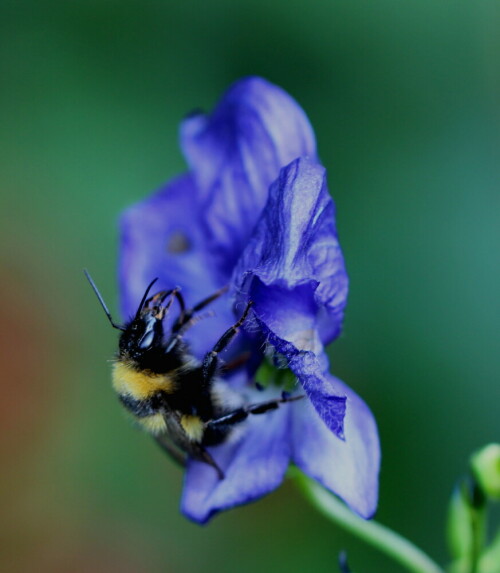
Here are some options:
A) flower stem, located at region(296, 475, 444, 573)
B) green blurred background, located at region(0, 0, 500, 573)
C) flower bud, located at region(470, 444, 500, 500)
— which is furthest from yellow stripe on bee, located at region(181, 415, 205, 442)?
green blurred background, located at region(0, 0, 500, 573)

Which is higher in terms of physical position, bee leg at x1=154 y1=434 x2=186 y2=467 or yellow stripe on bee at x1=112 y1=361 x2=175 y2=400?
yellow stripe on bee at x1=112 y1=361 x2=175 y2=400

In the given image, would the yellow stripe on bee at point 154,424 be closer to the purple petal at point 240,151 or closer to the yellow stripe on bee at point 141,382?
the yellow stripe on bee at point 141,382

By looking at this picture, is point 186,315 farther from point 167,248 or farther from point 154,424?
point 167,248

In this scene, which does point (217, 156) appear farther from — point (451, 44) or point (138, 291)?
point (451, 44)

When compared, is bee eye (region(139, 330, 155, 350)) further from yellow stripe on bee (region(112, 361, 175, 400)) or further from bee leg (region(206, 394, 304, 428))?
bee leg (region(206, 394, 304, 428))

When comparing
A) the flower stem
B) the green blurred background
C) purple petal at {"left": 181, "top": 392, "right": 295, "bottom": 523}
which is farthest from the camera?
the green blurred background

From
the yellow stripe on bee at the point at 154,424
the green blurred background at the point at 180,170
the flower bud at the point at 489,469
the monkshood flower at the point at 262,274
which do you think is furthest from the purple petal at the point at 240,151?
the green blurred background at the point at 180,170

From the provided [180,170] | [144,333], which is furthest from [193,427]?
[180,170]
